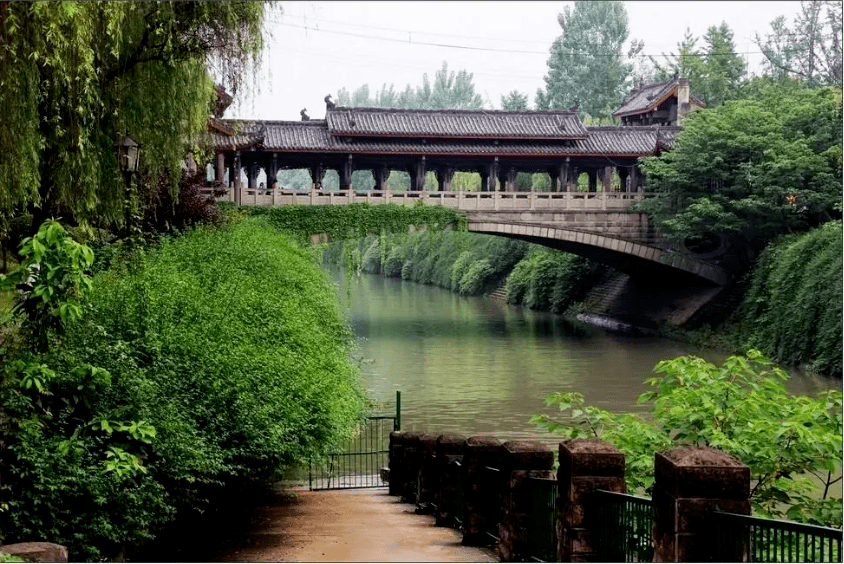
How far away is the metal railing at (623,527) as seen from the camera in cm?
702

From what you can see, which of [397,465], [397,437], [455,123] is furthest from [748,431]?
[455,123]

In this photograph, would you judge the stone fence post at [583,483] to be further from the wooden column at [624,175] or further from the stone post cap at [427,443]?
the wooden column at [624,175]

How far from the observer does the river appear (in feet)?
80.9

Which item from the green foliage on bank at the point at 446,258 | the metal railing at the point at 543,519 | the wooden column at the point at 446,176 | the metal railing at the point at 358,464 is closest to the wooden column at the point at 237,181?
the wooden column at the point at 446,176

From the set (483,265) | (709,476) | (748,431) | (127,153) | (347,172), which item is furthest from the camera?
(483,265)

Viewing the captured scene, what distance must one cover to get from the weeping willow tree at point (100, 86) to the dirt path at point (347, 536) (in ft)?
14.0

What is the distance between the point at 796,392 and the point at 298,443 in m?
17.8

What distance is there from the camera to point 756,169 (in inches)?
1371

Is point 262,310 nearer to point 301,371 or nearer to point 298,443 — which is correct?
point 301,371

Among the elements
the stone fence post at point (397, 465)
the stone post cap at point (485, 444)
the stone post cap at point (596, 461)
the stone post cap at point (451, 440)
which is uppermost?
the stone post cap at point (596, 461)

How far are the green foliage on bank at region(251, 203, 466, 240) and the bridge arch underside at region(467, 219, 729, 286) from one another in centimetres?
152

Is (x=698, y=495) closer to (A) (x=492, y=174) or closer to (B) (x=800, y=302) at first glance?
(B) (x=800, y=302)

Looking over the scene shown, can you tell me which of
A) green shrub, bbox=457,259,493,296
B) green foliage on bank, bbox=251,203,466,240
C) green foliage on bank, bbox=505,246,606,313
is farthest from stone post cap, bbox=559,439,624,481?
green shrub, bbox=457,259,493,296

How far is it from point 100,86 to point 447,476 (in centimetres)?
621
